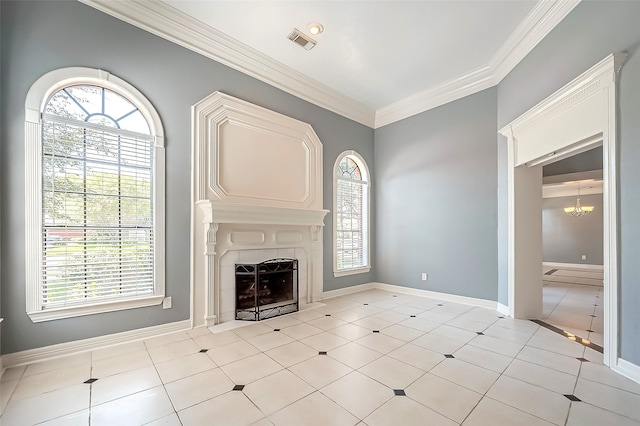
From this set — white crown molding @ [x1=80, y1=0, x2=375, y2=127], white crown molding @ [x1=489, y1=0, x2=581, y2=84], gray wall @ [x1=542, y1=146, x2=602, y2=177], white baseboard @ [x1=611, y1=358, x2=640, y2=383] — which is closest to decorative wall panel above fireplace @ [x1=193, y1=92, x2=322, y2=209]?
white crown molding @ [x1=80, y1=0, x2=375, y2=127]

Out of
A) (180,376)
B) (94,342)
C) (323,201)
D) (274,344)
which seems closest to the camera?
(180,376)

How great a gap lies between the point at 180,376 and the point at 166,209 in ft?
6.03

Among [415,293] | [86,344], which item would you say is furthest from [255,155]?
[415,293]

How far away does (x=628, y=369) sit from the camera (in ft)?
7.21

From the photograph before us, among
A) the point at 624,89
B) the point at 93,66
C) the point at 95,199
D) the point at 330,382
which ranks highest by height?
the point at 93,66

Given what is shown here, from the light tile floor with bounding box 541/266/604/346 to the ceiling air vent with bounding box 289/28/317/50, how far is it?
497 cm

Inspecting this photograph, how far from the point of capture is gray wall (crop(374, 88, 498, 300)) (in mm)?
4297

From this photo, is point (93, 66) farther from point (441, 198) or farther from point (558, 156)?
point (558, 156)

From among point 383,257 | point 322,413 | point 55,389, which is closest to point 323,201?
point 383,257

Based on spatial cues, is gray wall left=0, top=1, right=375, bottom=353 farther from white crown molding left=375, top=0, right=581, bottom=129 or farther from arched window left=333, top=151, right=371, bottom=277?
white crown molding left=375, top=0, right=581, bottom=129

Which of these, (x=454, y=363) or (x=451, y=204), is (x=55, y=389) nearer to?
(x=454, y=363)

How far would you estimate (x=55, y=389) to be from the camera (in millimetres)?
2070

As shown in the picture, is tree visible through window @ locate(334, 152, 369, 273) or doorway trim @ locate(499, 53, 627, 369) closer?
doorway trim @ locate(499, 53, 627, 369)

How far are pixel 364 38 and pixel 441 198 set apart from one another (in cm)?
292
